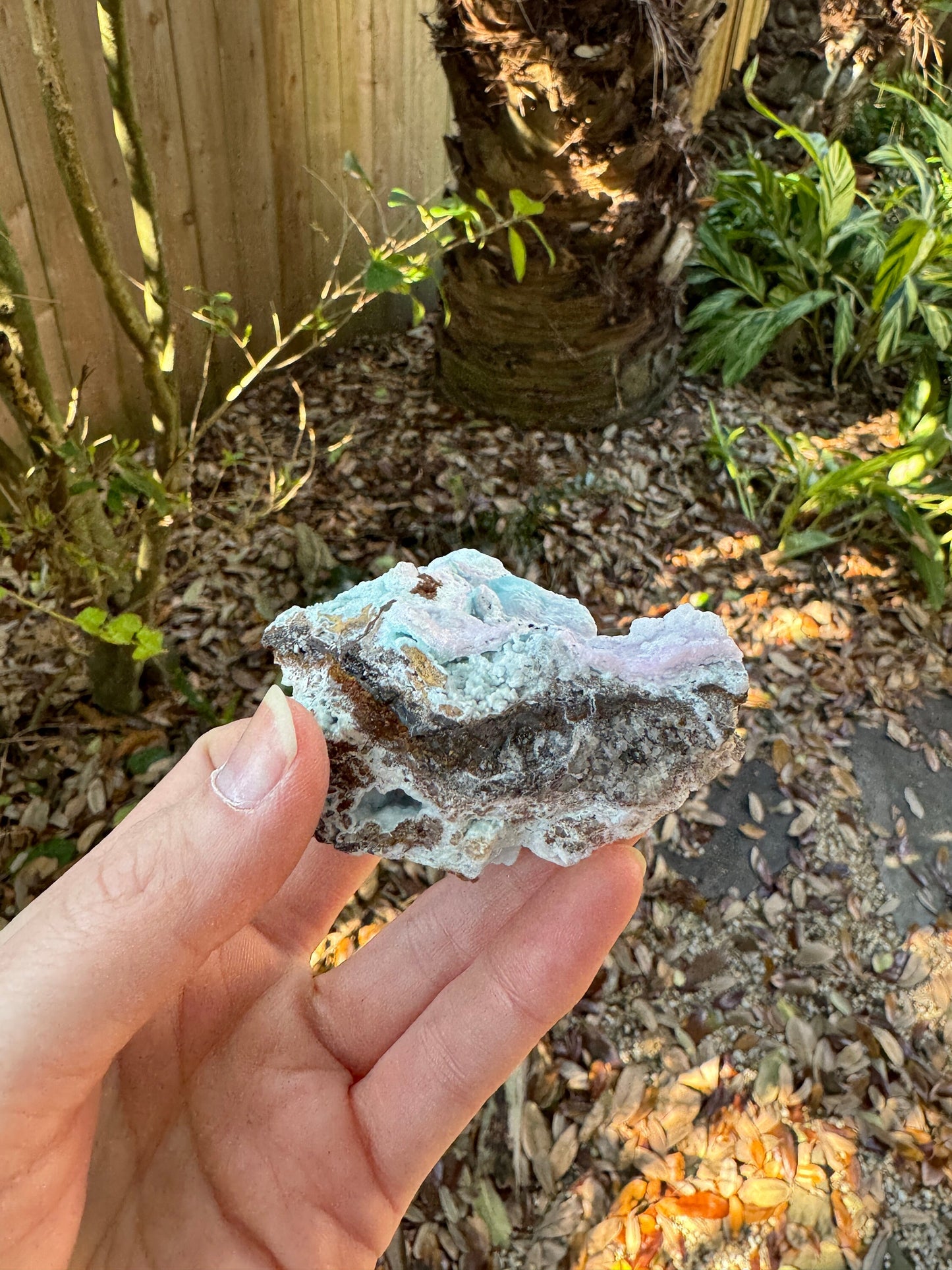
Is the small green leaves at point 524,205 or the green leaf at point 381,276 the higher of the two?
the small green leaves at point 524,205

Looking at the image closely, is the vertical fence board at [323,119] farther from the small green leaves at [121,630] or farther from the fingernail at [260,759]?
the fingernail at [260,759]

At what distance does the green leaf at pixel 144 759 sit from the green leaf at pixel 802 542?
2359 mm

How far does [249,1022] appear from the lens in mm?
1562

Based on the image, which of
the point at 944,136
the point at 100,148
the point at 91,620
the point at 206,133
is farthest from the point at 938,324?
the point at 91,620

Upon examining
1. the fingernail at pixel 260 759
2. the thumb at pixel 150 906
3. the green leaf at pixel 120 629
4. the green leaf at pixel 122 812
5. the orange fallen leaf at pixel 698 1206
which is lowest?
the orange fallen leaf at pixel 698 1206

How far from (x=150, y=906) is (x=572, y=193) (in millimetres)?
2879

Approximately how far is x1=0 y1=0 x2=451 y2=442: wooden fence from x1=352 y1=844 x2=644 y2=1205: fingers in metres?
2.01

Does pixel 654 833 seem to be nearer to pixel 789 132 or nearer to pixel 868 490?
pixel 868 490

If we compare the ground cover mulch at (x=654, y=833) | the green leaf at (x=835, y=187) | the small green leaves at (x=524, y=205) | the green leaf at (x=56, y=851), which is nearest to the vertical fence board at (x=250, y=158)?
the ground cover mulch at (x=654, y=833)

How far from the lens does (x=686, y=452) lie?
Result: 3758 millimetres

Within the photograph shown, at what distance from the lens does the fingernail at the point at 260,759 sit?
1122mm

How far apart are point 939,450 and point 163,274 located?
9.36 ft

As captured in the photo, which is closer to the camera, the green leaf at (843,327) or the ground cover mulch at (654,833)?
the ground cover mulch at (654,833)

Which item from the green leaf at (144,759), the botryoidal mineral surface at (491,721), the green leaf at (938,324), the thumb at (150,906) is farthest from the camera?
the green leaf at (938,324)
